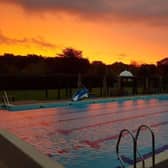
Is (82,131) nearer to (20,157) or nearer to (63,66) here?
(20,157)

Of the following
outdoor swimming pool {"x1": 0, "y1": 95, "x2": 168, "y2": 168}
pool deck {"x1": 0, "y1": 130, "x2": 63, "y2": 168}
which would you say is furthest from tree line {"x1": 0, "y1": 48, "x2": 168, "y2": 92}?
pool deck {"x1": 0, "y1": 130, "x2": 63, "y2": 168}

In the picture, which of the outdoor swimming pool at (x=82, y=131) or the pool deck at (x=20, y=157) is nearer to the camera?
the pool deck at (x=20, y=157)

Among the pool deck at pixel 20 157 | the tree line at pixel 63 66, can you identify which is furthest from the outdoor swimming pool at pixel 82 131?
the tree line at pixel 63 66

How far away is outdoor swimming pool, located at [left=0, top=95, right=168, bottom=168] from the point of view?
6.63 meters

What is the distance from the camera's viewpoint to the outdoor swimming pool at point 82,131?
663cm

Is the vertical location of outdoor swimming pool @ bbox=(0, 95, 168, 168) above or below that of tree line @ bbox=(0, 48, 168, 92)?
below

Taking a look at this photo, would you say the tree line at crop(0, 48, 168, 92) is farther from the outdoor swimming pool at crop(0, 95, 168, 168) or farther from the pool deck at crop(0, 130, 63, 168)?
the pool deck at crop(0, 130, 63, 168)

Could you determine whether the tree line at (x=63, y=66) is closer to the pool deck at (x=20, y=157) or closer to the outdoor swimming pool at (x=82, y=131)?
the outdoor swimming pool at (x=82, y=131)

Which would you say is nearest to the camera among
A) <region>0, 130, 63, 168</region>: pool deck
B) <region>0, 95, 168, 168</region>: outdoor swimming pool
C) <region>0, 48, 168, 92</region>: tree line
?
<region>0, 130, 63, 168</region>: pool deck

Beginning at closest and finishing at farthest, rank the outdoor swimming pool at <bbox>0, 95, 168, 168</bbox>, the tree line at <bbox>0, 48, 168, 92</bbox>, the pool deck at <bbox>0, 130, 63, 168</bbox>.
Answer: the pool deck at <bbox>0, 130, 63, 168</bbox> < the outdoor swimming pool at <bbox>0, 95, 168, 168</bbox> < the tree line at <bbox>0, 48, 168, 92</bbox>

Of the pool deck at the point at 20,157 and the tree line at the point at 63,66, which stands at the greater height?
the tree line at the point at 63,66

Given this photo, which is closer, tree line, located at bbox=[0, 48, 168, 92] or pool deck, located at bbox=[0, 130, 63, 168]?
pool deck, located at bbox=[0, 130, 63, 168]

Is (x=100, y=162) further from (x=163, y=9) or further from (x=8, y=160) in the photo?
(x=163, y=9)

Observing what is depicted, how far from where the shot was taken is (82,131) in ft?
31.3
